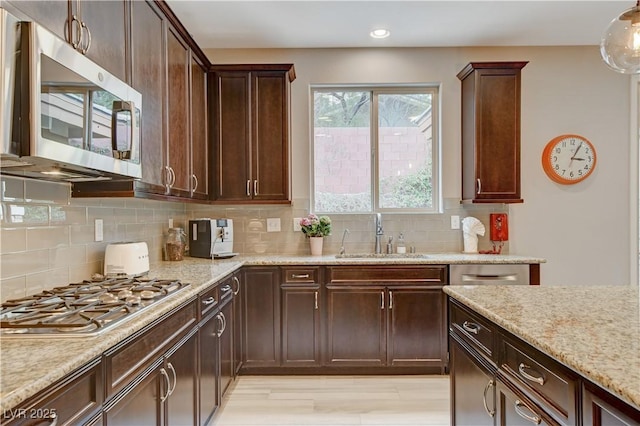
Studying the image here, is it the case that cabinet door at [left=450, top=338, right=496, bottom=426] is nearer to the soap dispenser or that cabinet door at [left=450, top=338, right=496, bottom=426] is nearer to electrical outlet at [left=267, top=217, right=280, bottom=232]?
the soap dispenser

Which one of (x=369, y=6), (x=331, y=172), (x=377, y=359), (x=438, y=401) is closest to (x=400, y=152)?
(x=331, y=172)

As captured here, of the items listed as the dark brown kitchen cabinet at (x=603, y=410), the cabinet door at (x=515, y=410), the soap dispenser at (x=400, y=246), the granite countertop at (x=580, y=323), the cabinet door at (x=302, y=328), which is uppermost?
the soap dispenser at (x=400, y=246)

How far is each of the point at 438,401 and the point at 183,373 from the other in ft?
5.73

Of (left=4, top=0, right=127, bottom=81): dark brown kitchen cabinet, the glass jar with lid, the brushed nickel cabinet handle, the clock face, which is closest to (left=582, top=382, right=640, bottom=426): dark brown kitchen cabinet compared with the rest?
the brushed nickel cabinet handle

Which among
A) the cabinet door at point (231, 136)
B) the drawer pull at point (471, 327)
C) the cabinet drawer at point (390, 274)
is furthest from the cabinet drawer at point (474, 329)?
the cabinet door at point (231, 136)

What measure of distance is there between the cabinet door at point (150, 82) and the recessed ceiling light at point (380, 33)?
170cm

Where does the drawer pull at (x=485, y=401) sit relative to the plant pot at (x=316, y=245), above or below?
below

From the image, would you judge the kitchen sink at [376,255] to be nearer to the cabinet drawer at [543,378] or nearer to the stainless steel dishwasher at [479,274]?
the stainless steel dishwasher at [479,274]

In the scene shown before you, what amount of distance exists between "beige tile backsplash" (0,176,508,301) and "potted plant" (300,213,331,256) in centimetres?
18

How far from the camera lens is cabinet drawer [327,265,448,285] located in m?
3.04

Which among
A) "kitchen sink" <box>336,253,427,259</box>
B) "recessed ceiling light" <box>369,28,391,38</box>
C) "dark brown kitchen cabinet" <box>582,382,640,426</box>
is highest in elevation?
"recessed ceiling light" <box>369,28,391,38</box>

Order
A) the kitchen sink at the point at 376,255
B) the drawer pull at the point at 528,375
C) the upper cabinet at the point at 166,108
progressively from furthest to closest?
the kitchen sink at the point at 376,255
the upper cabinet at the point at 166,108
the drawer pull at the point at 528,375

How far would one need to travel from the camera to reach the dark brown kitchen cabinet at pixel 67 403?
0.85 m

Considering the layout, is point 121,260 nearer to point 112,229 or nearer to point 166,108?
point 112,229
